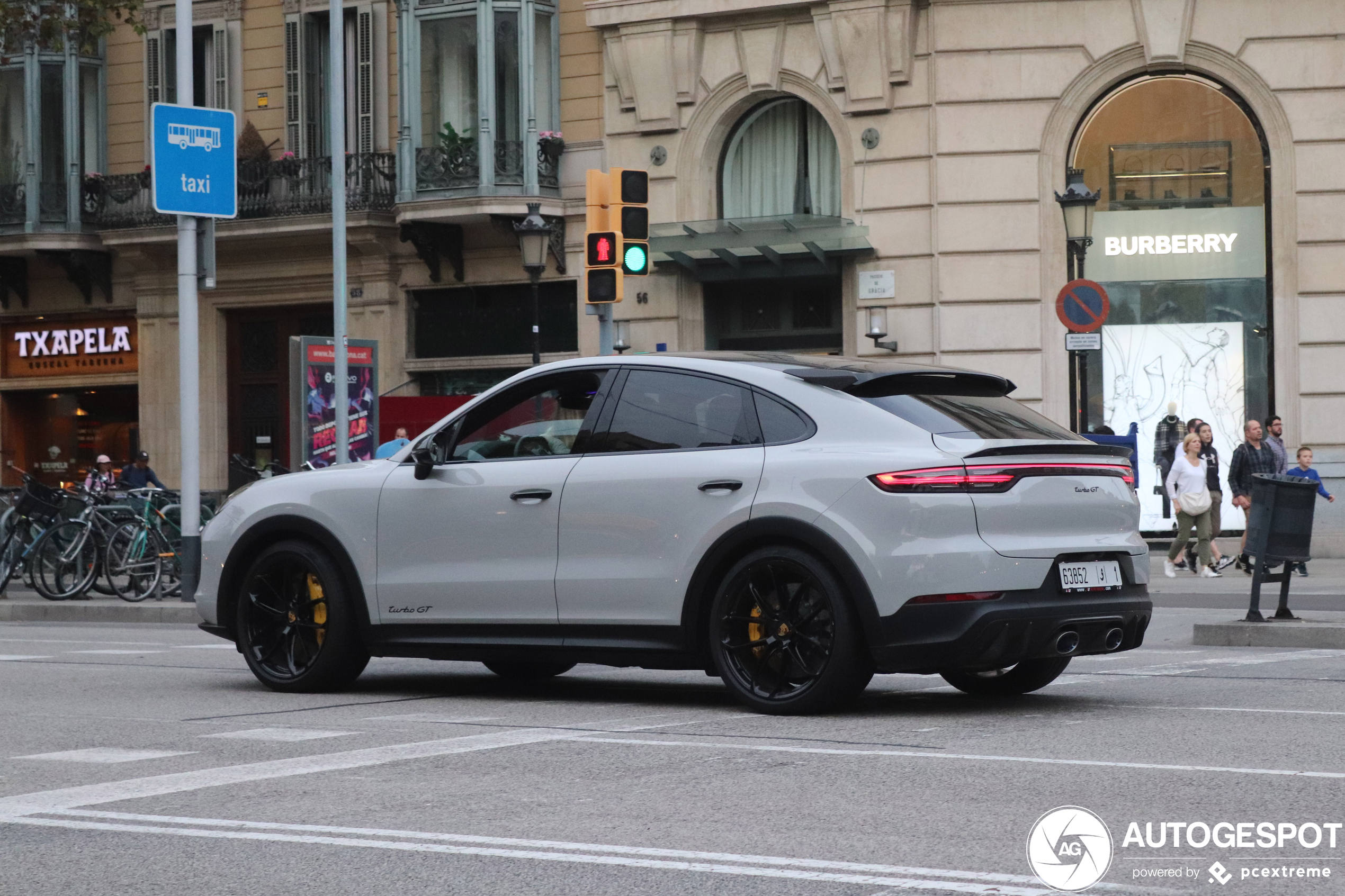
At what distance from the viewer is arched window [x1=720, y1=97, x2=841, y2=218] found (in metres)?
26.8

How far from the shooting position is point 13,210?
30.9 metres

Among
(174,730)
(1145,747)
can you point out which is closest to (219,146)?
(174,730)

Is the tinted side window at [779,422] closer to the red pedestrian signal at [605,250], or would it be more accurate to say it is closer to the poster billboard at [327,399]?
the red pedestrian signal at [605,250]

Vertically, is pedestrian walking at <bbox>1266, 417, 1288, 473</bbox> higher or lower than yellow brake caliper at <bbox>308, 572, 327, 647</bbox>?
higher

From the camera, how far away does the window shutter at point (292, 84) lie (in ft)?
97.0

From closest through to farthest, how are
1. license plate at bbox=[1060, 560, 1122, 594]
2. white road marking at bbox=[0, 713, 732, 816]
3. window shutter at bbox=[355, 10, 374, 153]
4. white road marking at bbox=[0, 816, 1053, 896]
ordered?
white road marking at bbox=[0, 816, 1053, 896] → white road marking at bbox=[0, 713, 732, 816] → license plate at bbox=[1060, 560, 1122, 594] → window shutter at bbox=[355, 10, 374, 153]

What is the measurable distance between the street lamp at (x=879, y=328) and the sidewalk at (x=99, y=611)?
10244 mm

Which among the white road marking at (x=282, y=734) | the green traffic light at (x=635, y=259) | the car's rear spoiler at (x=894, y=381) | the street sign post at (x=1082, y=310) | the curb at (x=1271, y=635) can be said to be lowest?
the curb at (x=1271, y=635)

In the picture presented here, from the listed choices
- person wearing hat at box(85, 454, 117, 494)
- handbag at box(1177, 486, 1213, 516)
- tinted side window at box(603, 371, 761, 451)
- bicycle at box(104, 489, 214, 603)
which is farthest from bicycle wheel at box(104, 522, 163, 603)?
tinted side window at box(603, 371, 761, 451)

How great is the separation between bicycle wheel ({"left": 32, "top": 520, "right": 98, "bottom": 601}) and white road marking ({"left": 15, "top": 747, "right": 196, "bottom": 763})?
12345 millimetres

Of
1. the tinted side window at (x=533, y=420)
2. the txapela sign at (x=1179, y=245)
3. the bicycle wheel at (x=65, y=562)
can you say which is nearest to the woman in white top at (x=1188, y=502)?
the txapela sign at (x=1179, y=245)

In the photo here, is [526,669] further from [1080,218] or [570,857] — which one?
[1080,218]

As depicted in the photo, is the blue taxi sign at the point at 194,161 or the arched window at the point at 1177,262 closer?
the blue taxi sign at the point at 194,161

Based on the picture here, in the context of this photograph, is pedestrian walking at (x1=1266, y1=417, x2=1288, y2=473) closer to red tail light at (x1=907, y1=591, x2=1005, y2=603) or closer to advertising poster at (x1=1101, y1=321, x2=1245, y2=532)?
advertising poster at (x1=1101, y1=321, x2=1245, y2=532)
